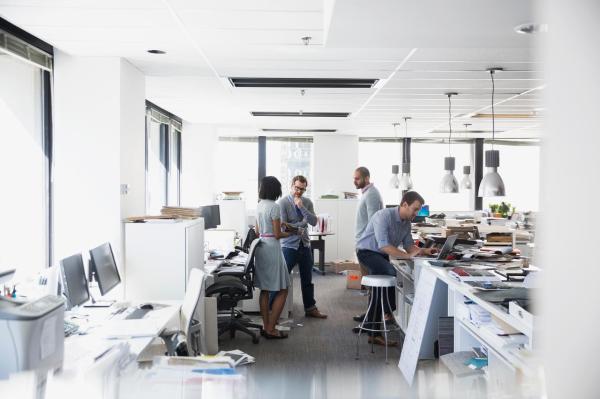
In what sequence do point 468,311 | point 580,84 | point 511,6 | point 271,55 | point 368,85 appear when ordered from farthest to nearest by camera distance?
point 368,85
point 271,55
point 468,311
point 511,6
point 580,84

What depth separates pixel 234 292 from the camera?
5.52m

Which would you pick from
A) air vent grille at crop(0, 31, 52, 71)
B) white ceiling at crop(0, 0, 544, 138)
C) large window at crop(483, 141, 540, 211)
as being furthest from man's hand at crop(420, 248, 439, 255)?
large window at crop(483, 141, 540, 211)

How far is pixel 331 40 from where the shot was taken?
363cm

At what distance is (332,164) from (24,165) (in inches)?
298

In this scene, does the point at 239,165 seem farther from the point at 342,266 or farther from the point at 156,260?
the point at 156,260

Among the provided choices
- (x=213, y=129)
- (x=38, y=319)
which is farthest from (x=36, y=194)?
(x=213, y=129)

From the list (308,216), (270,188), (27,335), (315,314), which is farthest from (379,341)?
(27,335)

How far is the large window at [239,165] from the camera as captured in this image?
11.7 meters

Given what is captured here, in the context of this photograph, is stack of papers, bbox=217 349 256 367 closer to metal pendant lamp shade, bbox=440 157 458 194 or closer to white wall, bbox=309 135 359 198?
metal pendant lamp shade, bbox=440 157 458 194

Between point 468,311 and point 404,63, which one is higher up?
point 404,63

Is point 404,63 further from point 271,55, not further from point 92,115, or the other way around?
point 92,115

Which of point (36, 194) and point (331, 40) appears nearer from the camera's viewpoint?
point (331, 40)

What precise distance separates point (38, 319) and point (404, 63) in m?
3.66

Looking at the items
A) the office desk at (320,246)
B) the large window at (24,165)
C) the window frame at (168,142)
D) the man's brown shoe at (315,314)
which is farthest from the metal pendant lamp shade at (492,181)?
the window frame at (168,142)
